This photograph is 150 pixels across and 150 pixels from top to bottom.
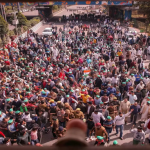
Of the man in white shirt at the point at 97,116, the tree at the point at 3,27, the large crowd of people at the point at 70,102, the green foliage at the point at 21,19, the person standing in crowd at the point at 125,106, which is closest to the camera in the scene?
the large crowd of people at the point at 70,102

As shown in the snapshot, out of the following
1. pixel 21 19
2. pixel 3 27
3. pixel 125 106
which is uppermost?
pixel 21 19

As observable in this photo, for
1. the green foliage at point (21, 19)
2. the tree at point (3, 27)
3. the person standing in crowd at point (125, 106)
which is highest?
the green foliage at point (21, 19)

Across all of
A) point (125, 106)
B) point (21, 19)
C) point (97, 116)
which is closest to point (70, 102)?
point (97, 116)

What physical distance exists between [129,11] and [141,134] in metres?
36.5

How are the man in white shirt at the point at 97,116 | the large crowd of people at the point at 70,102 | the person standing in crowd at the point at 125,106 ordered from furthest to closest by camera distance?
the person standing in crowd at the point at 125,106 → the man in white shirt at the point at 97,116 → the large crowd of people at the point at 70,102

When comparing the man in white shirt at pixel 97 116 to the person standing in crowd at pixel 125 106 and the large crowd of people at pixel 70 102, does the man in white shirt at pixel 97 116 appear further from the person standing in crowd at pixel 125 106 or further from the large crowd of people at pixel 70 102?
the person standing in crowd at pixel 125 106

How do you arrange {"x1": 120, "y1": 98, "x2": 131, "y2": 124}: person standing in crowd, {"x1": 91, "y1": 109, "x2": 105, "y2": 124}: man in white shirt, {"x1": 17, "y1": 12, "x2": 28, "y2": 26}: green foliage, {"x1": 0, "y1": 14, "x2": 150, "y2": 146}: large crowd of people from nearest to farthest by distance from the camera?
{"x1": 0, "y1": 14, "x2": 150, "y2": 146}: large crowd of people
{"x1": 91, "y1": 109, "x2": 105, "y2": 124}: man in white shirt
{"x1": 120, "y1": 98, "x2": 131, "y2": 124}: person standing in crowd
{"x1": 17, "y1": 12, "x2": 28, "y2": 26}: green foliage

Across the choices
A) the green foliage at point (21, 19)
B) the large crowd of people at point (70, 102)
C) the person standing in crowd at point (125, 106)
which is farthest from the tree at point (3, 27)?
the person standing in crowd at point (125, 106)

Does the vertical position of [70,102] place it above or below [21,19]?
below

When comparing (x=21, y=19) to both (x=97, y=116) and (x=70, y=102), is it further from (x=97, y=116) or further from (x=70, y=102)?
(x=97, y=116)

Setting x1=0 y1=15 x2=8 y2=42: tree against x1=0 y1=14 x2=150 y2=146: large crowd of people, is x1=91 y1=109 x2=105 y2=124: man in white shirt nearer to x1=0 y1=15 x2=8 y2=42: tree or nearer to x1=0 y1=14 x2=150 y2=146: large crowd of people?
x1=0 y1=14 x2=150 y2=146: large crowd of people

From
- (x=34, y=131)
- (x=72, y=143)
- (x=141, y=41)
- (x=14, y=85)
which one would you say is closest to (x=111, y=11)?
(x=141, y=41)

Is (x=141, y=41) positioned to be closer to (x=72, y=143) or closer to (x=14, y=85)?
(x=14, y=85)

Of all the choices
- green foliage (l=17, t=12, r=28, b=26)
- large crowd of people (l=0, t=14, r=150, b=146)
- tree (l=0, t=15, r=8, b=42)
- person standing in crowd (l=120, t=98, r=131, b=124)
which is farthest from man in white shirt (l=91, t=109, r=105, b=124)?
green foliage (l=17, t=12, r=28, b=26)
